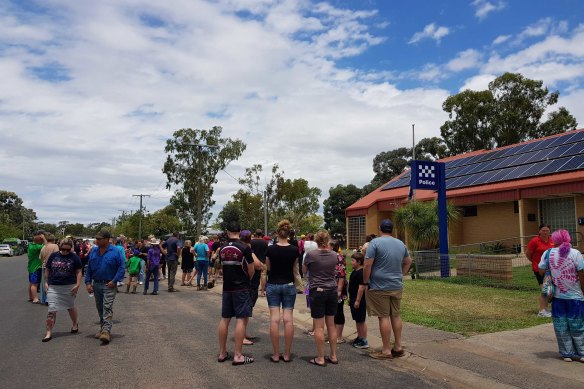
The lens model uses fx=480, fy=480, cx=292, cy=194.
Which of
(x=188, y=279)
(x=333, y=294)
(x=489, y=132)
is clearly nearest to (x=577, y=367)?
(x=333, y=294)

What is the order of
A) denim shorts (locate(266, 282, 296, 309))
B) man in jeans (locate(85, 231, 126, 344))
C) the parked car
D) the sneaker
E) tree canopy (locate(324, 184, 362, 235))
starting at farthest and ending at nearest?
the parked car → tree canopy (locate(324, 184, 362, 235)) → man in jeans (locate(85, 231, 126, 344)) → the sneaker → denim shorts (locate(266, 282, 296, 309))

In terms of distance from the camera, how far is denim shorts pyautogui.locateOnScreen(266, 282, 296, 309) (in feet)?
20.4

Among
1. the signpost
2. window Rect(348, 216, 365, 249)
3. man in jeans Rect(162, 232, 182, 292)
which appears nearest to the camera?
man in jeans Rect(162, 232, 182, 292)

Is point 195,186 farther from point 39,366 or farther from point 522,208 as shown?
point 39,366

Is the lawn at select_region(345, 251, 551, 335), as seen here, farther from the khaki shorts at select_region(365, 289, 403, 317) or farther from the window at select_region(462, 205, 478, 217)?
the window at select_region(462, 205, 478, 217)

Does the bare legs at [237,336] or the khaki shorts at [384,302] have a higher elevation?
the khaki shorts at [384,302]

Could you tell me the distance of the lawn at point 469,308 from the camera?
26.9ft

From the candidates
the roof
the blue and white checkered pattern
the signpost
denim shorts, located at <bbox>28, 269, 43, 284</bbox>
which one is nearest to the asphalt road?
denim shorts, located at <bbox>28, 269, 43, 284</bbox>

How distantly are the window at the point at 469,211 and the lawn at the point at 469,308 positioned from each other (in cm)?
1198

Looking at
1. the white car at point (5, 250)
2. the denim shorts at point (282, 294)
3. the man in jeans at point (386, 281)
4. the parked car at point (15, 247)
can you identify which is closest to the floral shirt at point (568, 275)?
the man in jeans at point (386, 281)

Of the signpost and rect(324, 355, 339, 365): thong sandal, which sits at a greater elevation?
the signpost

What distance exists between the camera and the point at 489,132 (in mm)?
43719

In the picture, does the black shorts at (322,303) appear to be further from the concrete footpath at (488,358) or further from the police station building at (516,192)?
the police station building at (516,192)

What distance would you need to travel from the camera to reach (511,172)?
22266 millimetres
